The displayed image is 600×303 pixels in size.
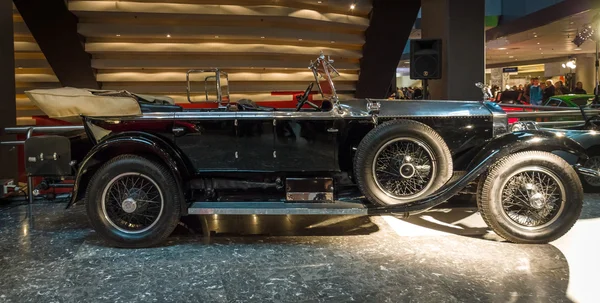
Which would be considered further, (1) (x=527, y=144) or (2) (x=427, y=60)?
(2) (x=427, y=60)

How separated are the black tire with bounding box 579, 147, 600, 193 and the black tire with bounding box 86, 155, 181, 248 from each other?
5002mm

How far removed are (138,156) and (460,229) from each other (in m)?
2.84

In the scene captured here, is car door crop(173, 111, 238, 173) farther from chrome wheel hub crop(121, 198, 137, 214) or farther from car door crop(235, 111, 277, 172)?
chrome wheel hub crop(121, 198, 137, 214)

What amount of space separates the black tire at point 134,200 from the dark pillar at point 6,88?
279 centimetres

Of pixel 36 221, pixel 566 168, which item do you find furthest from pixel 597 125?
pixel 36 221

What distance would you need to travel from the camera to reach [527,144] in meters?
3.81

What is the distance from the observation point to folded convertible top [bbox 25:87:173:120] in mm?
3859

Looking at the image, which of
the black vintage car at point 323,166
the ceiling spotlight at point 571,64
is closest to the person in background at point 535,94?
the black vintage car at point 323,166

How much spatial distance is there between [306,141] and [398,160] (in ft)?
2.58

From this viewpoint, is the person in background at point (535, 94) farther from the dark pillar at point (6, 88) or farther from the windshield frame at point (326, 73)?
the dark pillar at point (6, 88)

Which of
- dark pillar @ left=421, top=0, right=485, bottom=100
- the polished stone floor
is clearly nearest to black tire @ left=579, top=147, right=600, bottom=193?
the polished stone floor

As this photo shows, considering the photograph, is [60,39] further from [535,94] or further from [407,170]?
[535,94]

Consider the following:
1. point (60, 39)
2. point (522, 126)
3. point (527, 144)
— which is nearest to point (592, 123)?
point (522, 126)

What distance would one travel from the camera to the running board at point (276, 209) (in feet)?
12.4
